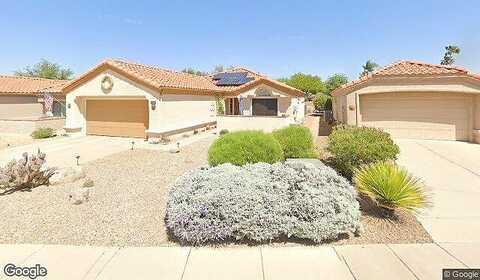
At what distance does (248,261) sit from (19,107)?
1247 inches

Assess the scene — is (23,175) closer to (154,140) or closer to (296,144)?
(296,144)

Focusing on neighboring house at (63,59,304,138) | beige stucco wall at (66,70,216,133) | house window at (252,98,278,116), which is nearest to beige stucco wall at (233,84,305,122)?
house window at (252,98,278,116)

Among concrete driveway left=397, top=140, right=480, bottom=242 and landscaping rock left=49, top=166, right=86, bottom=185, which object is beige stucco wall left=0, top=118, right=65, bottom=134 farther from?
concrete driveway left=397, top=140, right=480, bottom=242

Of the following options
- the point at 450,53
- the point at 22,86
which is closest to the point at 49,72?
the point at 22,86

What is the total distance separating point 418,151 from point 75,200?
1442 centimetres

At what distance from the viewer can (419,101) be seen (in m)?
17.5

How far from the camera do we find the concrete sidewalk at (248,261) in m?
4.78

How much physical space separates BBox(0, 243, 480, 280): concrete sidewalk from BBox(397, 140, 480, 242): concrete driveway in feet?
2.40

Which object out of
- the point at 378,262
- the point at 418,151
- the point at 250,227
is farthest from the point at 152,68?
the point at 378,262

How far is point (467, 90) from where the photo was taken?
16.1 m

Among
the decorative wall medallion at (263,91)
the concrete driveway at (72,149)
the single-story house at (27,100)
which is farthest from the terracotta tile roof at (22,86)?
the decorative wall medallion at (263,91)

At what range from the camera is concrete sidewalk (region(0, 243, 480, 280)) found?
188 inches

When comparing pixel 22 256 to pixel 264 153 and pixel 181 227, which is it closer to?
pixel 181 227

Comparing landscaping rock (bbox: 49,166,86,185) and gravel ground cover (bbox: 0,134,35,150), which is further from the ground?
gravel ground cover (bbox: 0,134,35,150)
